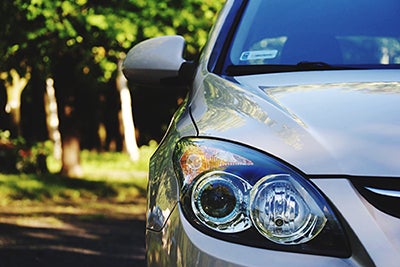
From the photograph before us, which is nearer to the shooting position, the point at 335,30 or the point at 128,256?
the point at 335,30

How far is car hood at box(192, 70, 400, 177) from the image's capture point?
2.58 m

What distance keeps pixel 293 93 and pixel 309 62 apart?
52 centimetres

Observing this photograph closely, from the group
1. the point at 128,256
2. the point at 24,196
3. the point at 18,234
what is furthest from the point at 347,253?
the point at 24,196

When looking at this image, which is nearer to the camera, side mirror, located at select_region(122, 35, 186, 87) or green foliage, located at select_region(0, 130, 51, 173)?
side mirror, located at select_region(122, 35, 186, 87)

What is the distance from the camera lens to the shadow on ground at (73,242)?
728 cm

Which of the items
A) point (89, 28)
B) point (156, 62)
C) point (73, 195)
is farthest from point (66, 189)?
point (156, 62)

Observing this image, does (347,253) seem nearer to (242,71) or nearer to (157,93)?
(242,71)

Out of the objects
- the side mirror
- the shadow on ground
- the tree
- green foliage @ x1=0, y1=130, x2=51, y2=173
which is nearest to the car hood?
the side mirror

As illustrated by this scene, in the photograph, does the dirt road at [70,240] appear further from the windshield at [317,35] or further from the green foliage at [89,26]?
the windshield at [317,35]

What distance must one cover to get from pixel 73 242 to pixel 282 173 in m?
6.27

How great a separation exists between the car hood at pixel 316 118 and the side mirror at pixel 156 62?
455 millimetres

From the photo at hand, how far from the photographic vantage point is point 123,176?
18625 mm

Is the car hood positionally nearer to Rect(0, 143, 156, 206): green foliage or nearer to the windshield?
the windshield

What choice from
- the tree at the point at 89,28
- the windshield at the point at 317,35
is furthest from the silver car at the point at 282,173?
the tree at the point at 89,28
